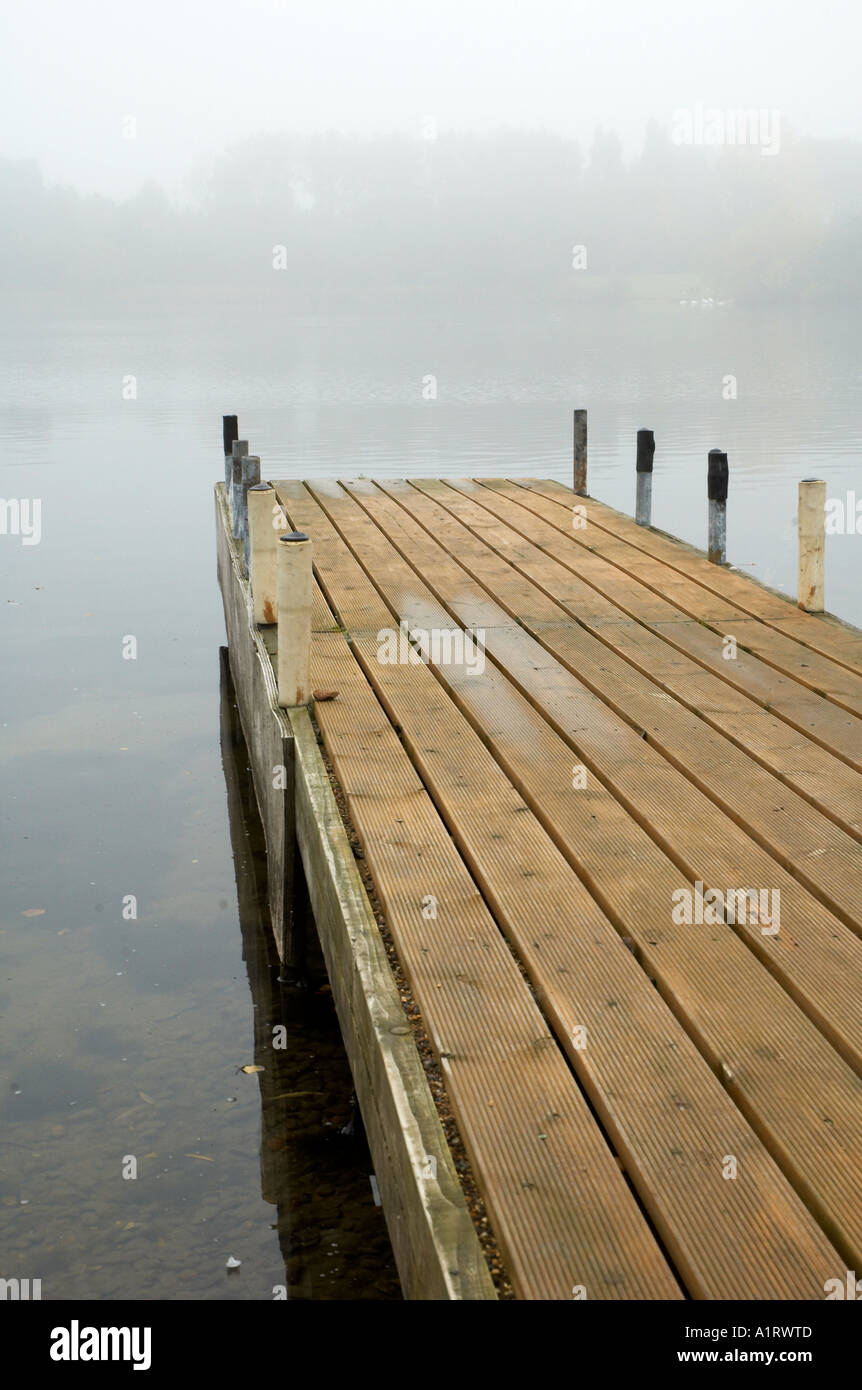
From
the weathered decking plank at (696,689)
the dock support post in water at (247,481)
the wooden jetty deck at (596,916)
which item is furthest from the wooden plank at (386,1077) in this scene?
the dock support post in water at (247,481)

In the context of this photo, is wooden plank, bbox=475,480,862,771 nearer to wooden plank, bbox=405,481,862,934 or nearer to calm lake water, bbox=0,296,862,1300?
wooden plank, bbox=405,481,862,934

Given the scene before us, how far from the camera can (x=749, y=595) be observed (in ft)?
25.0

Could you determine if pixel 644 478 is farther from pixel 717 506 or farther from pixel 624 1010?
pixel 624 1010

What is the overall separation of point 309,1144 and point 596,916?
146cm

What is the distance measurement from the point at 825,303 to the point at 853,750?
122 meters

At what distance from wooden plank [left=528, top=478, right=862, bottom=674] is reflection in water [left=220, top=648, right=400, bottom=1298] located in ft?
9.10

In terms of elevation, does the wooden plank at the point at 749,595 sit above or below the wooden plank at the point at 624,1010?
above

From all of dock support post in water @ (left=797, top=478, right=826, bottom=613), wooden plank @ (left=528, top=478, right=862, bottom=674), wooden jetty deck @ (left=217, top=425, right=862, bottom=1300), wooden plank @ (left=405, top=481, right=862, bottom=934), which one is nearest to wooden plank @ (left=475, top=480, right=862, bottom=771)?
wooden jetty deck @ (left=217, top=425, right=862, bottom=1300)

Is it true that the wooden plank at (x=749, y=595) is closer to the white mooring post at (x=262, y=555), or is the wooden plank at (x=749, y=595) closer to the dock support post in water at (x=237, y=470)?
the white mooring post at (x=262, y=555)

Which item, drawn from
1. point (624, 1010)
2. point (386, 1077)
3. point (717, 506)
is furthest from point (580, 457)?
point (386, 1077)

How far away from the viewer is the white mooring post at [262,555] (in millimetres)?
6586

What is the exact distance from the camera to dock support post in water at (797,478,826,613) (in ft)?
23.3
